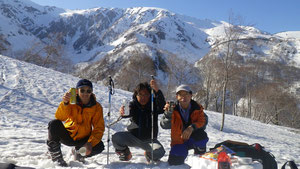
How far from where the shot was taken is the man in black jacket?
3629 mm

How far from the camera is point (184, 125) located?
370 centimetres

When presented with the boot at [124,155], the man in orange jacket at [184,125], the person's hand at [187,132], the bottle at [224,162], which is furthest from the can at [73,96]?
the bottle at [224,162]

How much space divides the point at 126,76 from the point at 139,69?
3.43m

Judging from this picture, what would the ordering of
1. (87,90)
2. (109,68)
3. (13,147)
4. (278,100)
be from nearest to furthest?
1. (87,90)
2. (13,147)
3. (278,100)
4. (109,68)

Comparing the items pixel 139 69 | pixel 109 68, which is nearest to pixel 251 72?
pixel 139 69

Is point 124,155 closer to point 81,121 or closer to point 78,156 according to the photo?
point 78,156

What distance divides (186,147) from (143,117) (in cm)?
103

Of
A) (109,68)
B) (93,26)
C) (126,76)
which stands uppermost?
(93,26)

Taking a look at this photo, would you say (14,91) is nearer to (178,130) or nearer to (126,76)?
(178,130)

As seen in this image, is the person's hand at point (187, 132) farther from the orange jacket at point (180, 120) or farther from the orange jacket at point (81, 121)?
the orange jacket at point (81, 121)

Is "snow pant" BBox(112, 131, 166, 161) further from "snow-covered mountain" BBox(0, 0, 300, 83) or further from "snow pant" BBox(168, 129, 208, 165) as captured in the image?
"snow-covered mountain" BBox(0, 0, 300, 83)

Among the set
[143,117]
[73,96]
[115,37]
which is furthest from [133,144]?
[115,37]

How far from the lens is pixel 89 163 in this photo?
136 inches

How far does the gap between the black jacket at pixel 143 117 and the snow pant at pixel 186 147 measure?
57 cm
